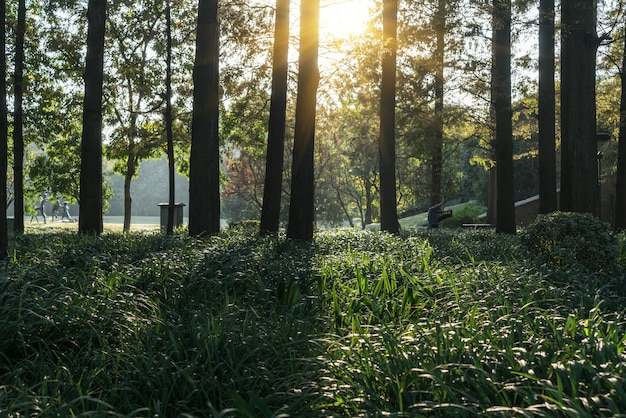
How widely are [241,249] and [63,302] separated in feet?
13.7

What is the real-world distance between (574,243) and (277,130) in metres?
8.15

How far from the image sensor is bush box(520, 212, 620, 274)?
8.67m

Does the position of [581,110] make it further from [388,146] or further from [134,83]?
→ [134,83]

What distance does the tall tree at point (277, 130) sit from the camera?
14.9m

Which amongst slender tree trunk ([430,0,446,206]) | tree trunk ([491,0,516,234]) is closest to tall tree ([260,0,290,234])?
slender tree trunk ([430,0,446,206])

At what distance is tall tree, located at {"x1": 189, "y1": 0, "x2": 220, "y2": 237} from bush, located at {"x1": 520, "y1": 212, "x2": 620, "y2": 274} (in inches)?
248

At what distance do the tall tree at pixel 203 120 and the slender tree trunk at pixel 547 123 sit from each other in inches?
381

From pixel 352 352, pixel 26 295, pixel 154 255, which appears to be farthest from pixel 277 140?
pixel 352 352

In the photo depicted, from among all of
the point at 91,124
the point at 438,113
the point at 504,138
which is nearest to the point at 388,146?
the point at 504,138

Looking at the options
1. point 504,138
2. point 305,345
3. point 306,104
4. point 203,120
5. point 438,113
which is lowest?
point 305,345

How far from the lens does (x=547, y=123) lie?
1788cm

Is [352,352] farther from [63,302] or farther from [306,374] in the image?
[63,302]

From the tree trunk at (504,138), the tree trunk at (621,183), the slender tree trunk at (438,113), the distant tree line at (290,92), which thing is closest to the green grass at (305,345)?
the distant tree line at (290,92)

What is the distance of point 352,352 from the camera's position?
13.7ft
